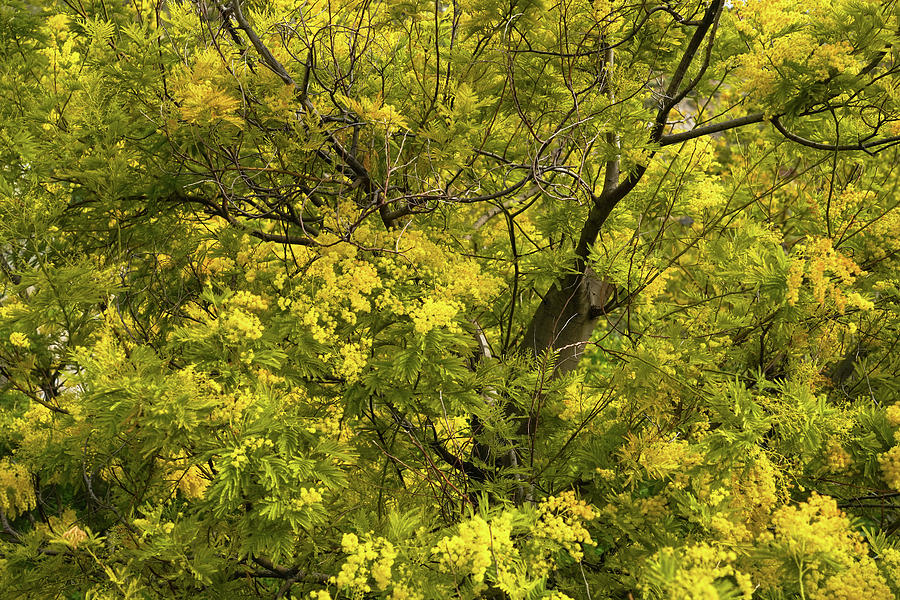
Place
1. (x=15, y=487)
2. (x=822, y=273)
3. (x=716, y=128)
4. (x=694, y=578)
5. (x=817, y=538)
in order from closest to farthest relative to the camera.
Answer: (x=694, y=578), (x=817, y=538), (x=822, y=273), (x=716, y=128), (x=15, y=487)

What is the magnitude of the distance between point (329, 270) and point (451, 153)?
0.78 m

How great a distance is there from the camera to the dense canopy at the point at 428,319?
2.50m

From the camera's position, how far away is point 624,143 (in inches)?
132

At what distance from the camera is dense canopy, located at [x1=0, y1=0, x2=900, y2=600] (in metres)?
2.50

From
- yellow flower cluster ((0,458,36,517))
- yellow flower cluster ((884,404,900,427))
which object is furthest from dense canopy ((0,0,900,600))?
yellow flower cluster ((0,458,36,517))

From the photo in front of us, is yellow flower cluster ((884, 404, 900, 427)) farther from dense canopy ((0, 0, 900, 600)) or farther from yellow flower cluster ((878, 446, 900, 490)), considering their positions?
yellow flower cluster ((878, 446, 900, 490))

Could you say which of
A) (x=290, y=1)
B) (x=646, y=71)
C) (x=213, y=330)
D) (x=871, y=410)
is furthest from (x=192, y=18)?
(x=871, y=410)

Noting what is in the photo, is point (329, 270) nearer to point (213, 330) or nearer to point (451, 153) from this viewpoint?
point (213, 330)

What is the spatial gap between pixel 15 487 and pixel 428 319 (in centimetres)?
439

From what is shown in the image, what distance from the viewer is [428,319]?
2.69m

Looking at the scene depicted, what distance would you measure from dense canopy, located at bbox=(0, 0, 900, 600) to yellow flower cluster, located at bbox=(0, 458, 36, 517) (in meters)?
1.26

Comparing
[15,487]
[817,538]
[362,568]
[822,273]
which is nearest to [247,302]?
[362,568]

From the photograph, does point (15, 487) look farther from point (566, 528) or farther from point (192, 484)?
point (566, 528)

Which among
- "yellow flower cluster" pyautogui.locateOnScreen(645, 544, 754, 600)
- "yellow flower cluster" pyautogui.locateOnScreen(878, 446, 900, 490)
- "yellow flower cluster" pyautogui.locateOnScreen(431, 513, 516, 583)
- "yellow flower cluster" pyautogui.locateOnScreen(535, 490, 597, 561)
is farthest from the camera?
"yellow flower cluster" pyautogui.locateOnScreen(878, 446, 900, 490)
